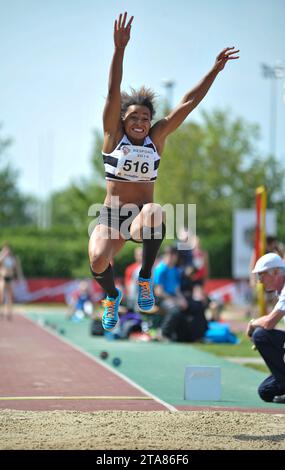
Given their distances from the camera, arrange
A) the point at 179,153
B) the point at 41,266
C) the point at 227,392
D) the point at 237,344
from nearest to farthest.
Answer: the point at 227,392 < the point at 237,344 < the point at 41,266 < the point at 179,153

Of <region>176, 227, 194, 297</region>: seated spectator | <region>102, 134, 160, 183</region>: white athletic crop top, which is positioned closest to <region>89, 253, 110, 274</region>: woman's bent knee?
<region>102, 134, 160, 183</region>: white athletic crop top

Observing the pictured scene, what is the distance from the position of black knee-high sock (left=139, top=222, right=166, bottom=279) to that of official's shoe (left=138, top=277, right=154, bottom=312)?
0.06 metres

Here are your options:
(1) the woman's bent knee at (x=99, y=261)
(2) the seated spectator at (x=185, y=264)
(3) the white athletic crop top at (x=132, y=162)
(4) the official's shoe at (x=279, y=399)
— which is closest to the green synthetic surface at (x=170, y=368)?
(4) the official's shoe at (x=279, y=399)

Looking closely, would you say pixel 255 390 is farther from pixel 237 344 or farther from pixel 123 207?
pixel 237 344

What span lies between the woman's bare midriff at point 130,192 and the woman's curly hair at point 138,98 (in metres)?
0.64

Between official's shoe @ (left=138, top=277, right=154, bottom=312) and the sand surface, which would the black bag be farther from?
official's shoe @ (left=138, top=277, right=154, bottom=312)

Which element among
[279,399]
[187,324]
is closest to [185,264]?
[187,324]

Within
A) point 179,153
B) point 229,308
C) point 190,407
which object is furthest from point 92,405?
point 179,153

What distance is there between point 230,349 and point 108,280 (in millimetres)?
6876

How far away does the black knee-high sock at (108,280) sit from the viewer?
779 centimetres

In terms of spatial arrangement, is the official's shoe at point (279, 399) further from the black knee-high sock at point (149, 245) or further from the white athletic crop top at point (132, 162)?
the white athletic crop top at point (132, 162)

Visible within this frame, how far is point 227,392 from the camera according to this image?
9.73 meters

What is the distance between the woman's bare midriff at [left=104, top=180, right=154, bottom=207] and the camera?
7.60 m

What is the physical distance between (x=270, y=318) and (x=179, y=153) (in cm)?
3158
